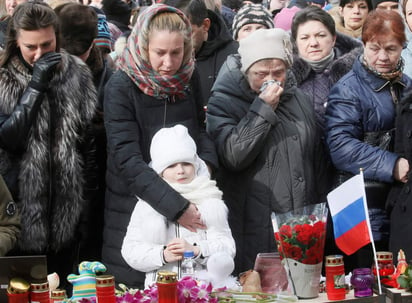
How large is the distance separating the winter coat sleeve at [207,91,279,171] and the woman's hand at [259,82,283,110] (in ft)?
0.09

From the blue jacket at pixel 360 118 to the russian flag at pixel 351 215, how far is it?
1.14 m

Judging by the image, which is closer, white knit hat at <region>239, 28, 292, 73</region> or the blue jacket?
white knit hat at <region>239, 28, 292, 73</region>

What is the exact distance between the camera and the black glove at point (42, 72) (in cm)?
530

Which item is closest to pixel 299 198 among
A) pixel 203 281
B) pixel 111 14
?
pixel 203 281

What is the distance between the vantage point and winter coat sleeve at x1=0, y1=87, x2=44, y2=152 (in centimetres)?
523

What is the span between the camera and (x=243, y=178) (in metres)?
5.34

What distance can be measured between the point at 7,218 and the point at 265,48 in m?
1.65

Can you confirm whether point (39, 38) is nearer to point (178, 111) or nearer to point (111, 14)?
point (178, 111)

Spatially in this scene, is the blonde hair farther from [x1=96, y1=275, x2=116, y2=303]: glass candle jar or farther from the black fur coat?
[x1=96, y1=275, x2=116, y2=303]: glass candle jar

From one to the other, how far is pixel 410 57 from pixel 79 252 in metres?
2.72

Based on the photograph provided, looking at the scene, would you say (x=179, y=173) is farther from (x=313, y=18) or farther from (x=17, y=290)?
(x=313, y=18)

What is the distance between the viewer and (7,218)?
4984mm

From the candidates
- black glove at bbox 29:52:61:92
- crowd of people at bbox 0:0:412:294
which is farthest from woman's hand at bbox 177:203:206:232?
black glove at bbox 29:52:61:92

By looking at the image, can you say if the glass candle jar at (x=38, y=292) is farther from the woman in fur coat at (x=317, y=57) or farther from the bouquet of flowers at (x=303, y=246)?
the woman in fur coat at (x=317, y=57)
